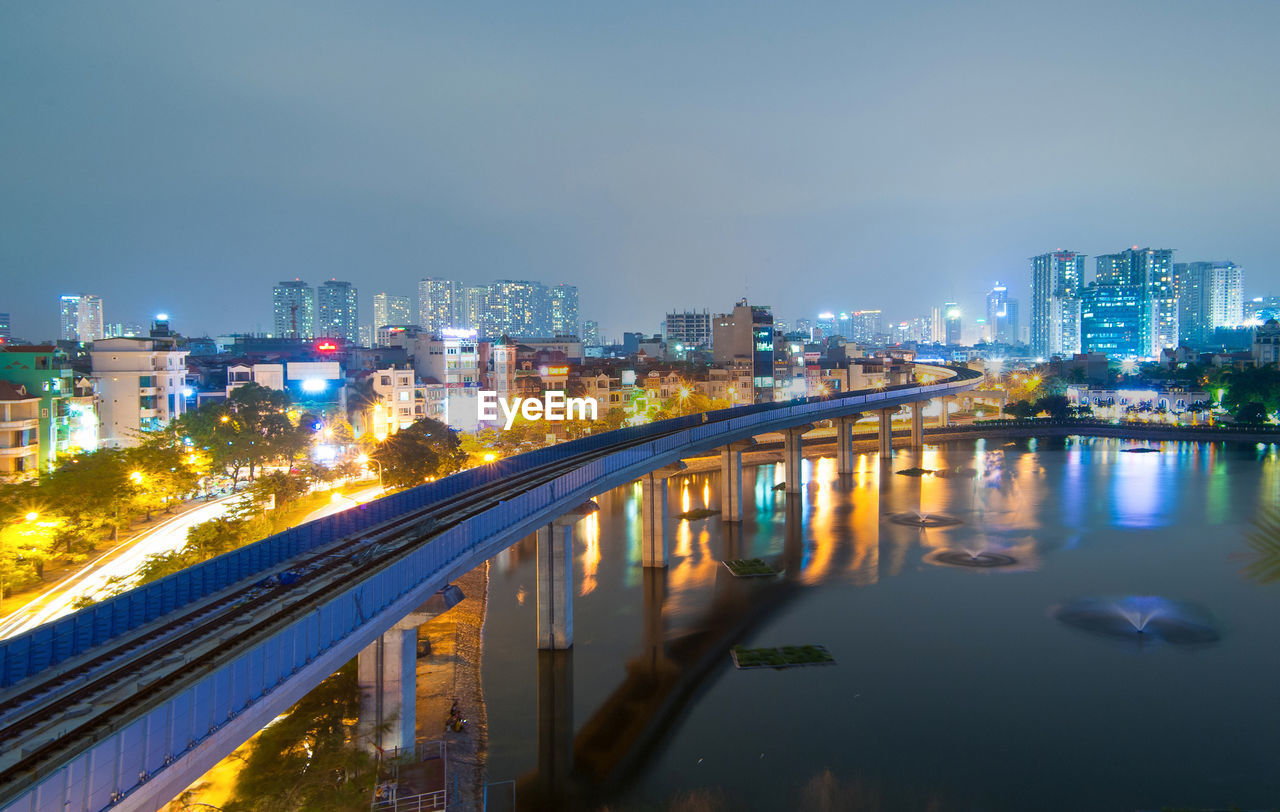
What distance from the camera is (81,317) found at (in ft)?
519

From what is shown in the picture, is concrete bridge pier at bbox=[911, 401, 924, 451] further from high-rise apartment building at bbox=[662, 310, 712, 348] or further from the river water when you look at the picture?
high-rise apartment building at bbox=[662, 310, 712, 348]

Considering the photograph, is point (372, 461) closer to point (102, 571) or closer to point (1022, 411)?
point (102, 571)

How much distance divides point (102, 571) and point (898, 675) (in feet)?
77.6

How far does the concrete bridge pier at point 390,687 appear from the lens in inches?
576

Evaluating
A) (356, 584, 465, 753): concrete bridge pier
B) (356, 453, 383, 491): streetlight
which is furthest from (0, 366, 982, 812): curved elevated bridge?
(356, 453, 383, 491): streetlight

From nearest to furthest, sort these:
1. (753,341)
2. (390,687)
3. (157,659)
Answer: (157,659), (390,687), (753,341)

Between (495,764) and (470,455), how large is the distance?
3035 centimetres

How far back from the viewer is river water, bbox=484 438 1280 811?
53.3ft

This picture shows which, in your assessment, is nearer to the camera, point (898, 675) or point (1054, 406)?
point (898, 675)

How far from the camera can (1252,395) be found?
A: 7781cm

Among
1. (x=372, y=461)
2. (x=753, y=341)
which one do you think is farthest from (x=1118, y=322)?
(x=372, y=461)

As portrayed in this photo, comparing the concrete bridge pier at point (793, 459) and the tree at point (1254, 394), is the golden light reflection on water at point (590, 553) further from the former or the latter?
the tree at point (1254, 394)

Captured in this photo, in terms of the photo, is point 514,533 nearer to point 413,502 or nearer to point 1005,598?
point 413,502

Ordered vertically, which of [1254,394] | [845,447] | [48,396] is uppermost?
[48,396]
